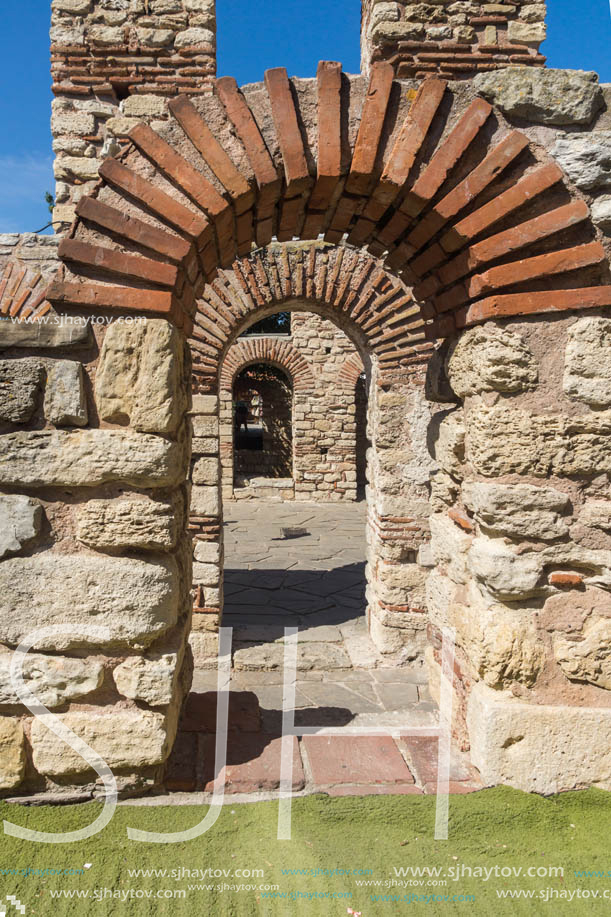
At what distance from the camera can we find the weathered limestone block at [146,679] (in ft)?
6.68

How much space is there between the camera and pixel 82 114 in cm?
421

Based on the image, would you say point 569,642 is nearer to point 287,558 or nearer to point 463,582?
point 463,582

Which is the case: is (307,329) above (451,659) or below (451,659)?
above

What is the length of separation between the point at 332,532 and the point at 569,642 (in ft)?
22.0

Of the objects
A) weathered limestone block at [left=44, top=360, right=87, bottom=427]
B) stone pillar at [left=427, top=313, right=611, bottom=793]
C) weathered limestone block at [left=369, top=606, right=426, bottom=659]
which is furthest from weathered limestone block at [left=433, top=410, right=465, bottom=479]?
weathered limestone block at [left=369, top=606, right=426, bottom=659]

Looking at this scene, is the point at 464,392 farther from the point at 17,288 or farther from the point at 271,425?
the point at 271,425

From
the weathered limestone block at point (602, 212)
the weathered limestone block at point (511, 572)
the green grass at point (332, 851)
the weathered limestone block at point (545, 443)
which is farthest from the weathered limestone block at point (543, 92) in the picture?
the green grass at point (332, 851)

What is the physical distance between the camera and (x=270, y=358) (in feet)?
37.6

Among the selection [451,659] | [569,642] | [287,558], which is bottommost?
[287,558]

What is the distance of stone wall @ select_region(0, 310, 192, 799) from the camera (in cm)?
199

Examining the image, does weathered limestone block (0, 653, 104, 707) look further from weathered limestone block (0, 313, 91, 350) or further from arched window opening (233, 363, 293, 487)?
arched window opening (233, 363, 293, 487)

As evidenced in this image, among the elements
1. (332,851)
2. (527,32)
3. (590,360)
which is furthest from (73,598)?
(527,32)

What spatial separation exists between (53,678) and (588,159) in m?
2.67

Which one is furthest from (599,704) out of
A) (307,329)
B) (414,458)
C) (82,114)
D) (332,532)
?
(307,329)
